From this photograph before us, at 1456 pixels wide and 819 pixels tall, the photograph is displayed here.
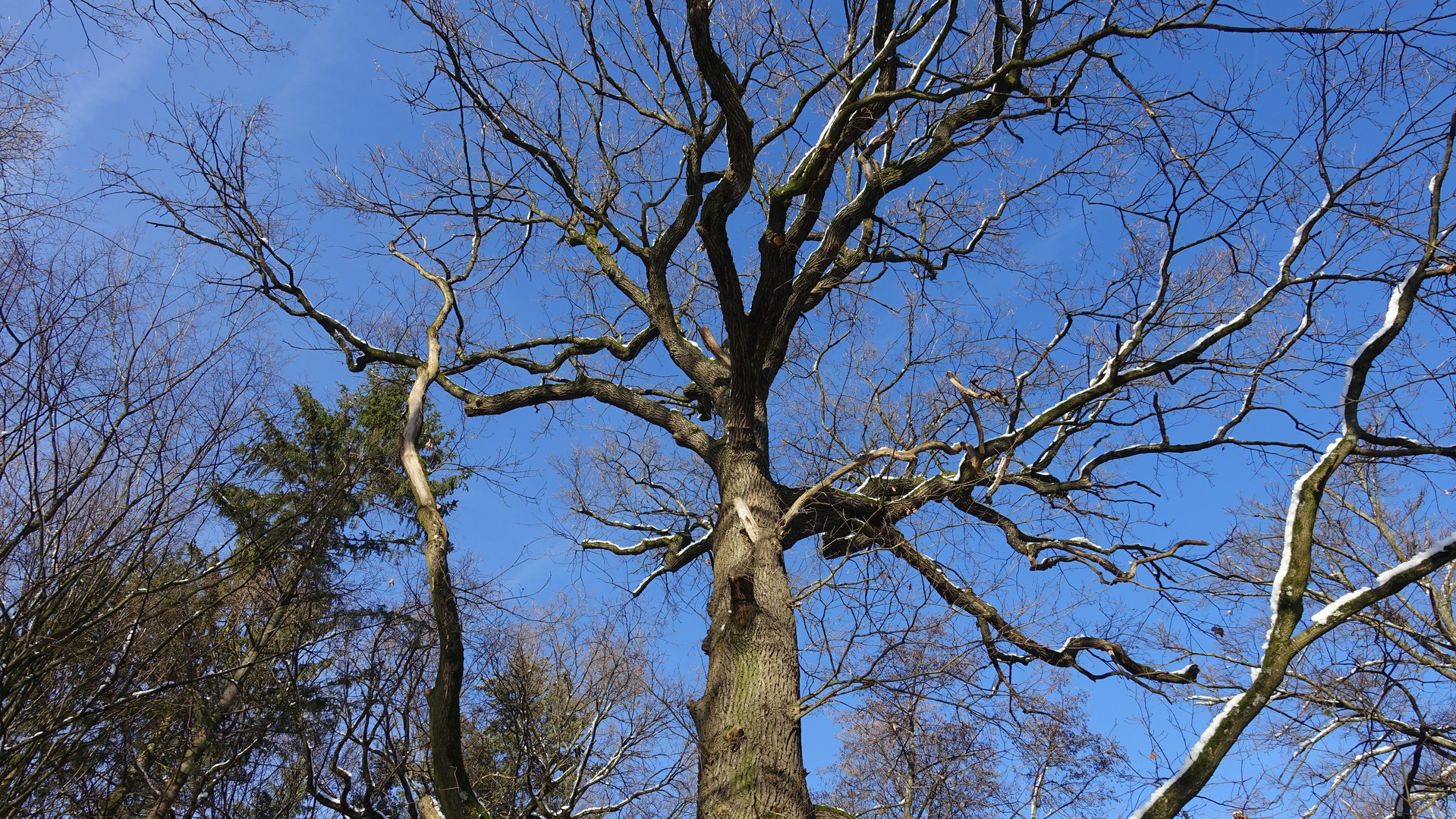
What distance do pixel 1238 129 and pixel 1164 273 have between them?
115cm

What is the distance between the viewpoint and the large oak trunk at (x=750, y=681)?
3.75 meters

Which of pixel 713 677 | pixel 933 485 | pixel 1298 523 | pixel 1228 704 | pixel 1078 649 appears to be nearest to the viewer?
pixel 1228 704

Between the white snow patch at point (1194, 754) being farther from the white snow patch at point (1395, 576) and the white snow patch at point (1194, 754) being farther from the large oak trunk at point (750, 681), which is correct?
the large oak trunk at point (750, 681)

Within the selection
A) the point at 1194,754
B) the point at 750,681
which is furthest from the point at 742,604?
the point at 1194,754

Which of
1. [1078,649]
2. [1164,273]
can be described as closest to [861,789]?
[1078,649]

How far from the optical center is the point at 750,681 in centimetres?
412

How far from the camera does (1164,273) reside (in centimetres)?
535

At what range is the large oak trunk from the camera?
12.3 ft

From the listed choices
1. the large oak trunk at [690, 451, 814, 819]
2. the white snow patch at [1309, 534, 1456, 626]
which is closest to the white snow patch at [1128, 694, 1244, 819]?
the white snow patch at [1309, 534, 1456, 626]

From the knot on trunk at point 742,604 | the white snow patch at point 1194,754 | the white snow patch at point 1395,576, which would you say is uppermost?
the knot on trunk at point 742,604

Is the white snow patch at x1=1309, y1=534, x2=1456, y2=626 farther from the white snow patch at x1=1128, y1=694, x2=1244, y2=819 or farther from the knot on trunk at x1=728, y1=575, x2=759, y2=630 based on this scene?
the knot on trunk at x1=728, y1=575, x2=759, y2=630

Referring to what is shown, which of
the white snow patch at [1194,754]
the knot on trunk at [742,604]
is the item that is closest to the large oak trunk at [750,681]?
the knot on trunk at [742,604]

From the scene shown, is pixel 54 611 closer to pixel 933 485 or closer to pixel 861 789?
pixel 933 485

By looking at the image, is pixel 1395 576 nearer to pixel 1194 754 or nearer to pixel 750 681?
pixel 1194 754
